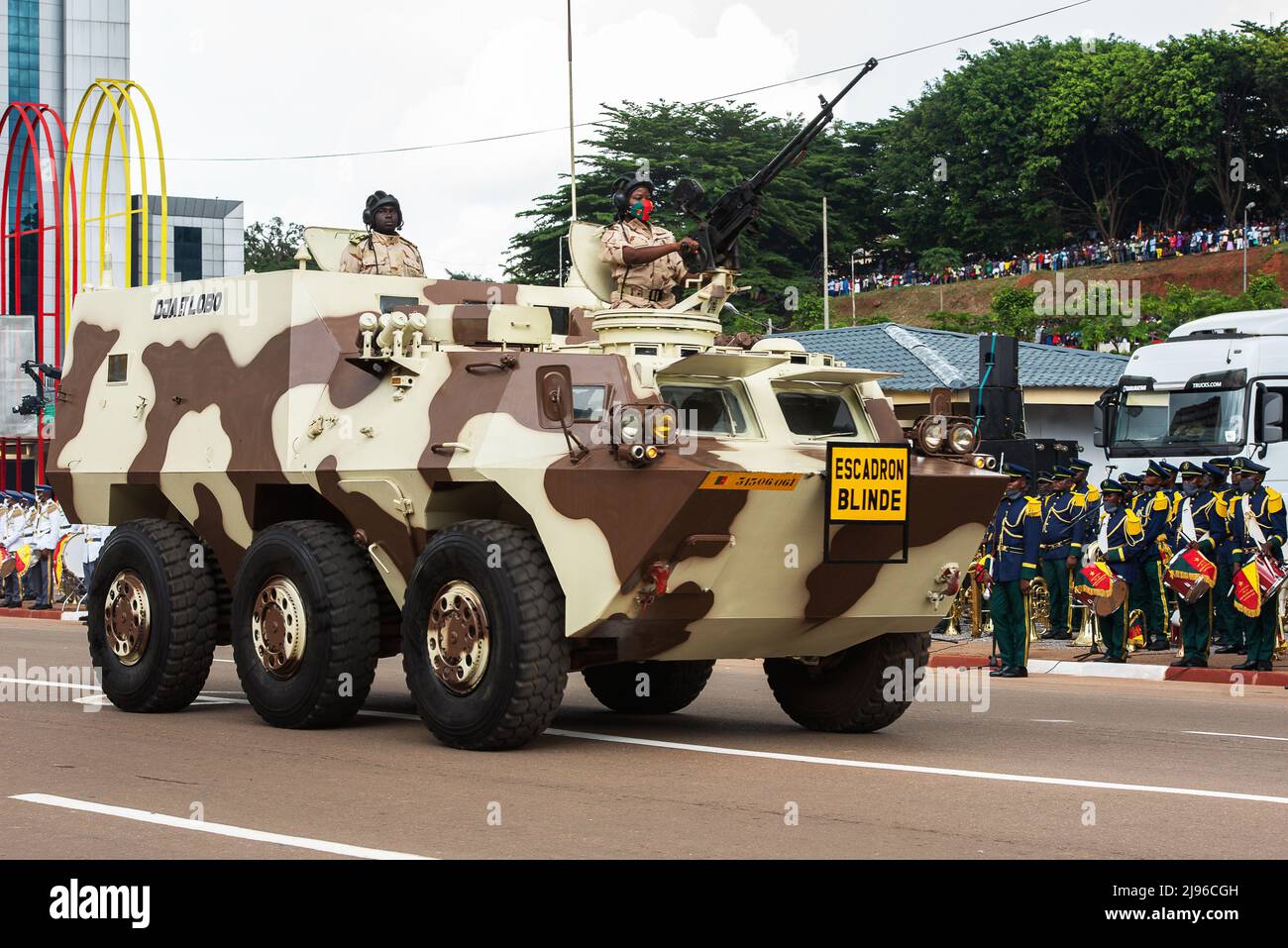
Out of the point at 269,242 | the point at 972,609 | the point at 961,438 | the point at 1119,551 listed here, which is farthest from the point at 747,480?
the point at 269,242

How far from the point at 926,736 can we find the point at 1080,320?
37000mm

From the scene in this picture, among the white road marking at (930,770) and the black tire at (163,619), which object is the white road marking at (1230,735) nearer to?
the white road marking at (930,770)

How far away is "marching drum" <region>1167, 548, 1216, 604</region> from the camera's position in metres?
17.7

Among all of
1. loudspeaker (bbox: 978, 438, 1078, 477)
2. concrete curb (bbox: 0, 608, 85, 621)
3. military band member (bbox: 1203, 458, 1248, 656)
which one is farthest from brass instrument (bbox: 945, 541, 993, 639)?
concrete curb (bbox: 0, 608, 85, 621)

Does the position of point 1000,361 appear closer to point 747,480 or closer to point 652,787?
point 747,480

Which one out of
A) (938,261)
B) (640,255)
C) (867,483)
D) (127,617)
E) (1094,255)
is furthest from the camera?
(938,261)

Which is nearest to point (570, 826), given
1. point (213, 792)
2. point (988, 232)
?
point (213, 792)

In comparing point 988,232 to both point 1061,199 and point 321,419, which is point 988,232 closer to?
point 1061,199

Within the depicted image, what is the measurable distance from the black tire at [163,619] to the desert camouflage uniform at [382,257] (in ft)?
7.45

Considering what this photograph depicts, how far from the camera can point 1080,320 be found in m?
47.3

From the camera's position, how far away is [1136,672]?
1820 centimetres

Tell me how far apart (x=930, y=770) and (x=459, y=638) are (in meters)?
2.67

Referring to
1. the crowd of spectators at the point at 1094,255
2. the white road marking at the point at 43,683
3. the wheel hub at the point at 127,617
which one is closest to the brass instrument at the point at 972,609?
the white road marking at the point at 43,683

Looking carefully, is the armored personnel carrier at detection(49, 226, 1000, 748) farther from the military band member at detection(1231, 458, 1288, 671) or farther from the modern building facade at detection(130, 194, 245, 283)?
the modern building facade at detection(130, 194, 245, 283)
